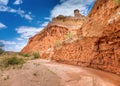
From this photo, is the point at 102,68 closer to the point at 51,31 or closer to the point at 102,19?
the point at 102,19

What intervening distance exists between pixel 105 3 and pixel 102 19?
5.86 feet

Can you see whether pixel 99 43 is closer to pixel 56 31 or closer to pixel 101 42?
pixel 101 42

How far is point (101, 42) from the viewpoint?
45.6 ft

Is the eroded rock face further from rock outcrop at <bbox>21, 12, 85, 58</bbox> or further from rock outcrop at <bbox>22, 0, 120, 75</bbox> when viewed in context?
rock outcrop at <bbox>21, 12, 85, 58</bbox>

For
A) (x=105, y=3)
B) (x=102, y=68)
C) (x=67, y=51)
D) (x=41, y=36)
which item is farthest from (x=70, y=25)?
(x=102, y=68)

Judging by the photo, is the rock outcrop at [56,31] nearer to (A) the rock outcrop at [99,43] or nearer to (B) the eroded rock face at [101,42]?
Answer: (A) the rock outcrop at [99,43]

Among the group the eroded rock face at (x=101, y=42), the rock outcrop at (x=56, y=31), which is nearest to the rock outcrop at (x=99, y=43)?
the eroded rock face at (x=101, y=42)

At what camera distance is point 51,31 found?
4959cm

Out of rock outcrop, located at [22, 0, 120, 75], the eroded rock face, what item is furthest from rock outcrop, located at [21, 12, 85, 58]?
the eroded rock face

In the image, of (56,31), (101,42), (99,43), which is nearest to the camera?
(101,42)

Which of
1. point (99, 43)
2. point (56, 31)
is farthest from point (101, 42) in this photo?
point (56, 31)

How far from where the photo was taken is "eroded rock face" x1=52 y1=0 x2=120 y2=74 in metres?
11.8

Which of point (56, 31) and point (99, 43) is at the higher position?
point (56, 31)

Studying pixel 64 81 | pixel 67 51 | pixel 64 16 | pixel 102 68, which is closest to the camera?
pixel 64 81
